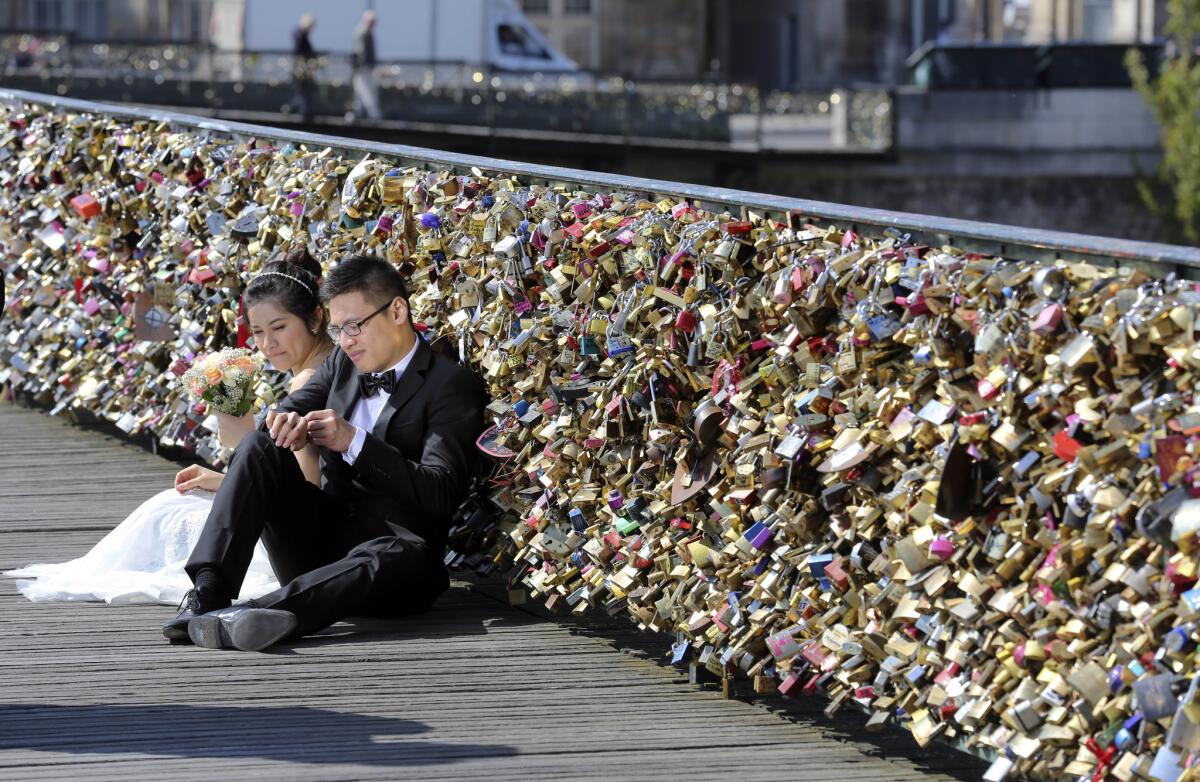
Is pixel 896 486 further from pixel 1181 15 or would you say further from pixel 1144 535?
pixel 1181 15

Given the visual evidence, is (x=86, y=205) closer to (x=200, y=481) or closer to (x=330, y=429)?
(x=200, y=481)

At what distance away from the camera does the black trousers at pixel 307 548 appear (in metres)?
6.76

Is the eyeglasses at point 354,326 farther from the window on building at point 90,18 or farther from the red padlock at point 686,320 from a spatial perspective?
the window on building at point 90,18

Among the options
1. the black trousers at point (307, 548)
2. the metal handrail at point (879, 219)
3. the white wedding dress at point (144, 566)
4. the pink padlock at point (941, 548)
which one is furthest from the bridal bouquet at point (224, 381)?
the pink padlock at point (941, 548)

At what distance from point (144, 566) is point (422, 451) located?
1147 mm

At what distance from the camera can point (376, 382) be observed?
23.7ft

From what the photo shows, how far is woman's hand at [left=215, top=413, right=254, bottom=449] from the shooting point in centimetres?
764

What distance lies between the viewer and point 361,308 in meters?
7.18

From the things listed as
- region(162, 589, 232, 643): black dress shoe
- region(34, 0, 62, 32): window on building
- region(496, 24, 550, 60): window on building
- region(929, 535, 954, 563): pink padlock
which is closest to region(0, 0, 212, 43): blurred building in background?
region(34, 0, 62, 32): window on building

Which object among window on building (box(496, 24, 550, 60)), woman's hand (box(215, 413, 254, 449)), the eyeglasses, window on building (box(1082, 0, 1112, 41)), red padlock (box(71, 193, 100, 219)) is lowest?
woman's hand (box(215, 413, 254, 449))

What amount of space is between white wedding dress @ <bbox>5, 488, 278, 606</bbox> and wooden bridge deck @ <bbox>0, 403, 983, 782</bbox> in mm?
84

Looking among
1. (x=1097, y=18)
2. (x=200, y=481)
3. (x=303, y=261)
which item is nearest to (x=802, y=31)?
(x=1097, y=18)

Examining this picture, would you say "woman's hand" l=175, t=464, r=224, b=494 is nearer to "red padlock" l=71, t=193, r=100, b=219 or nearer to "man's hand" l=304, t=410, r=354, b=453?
"man's hand" l=304, t=410, r=354, b=453

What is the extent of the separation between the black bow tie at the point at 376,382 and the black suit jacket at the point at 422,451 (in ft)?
0.09
